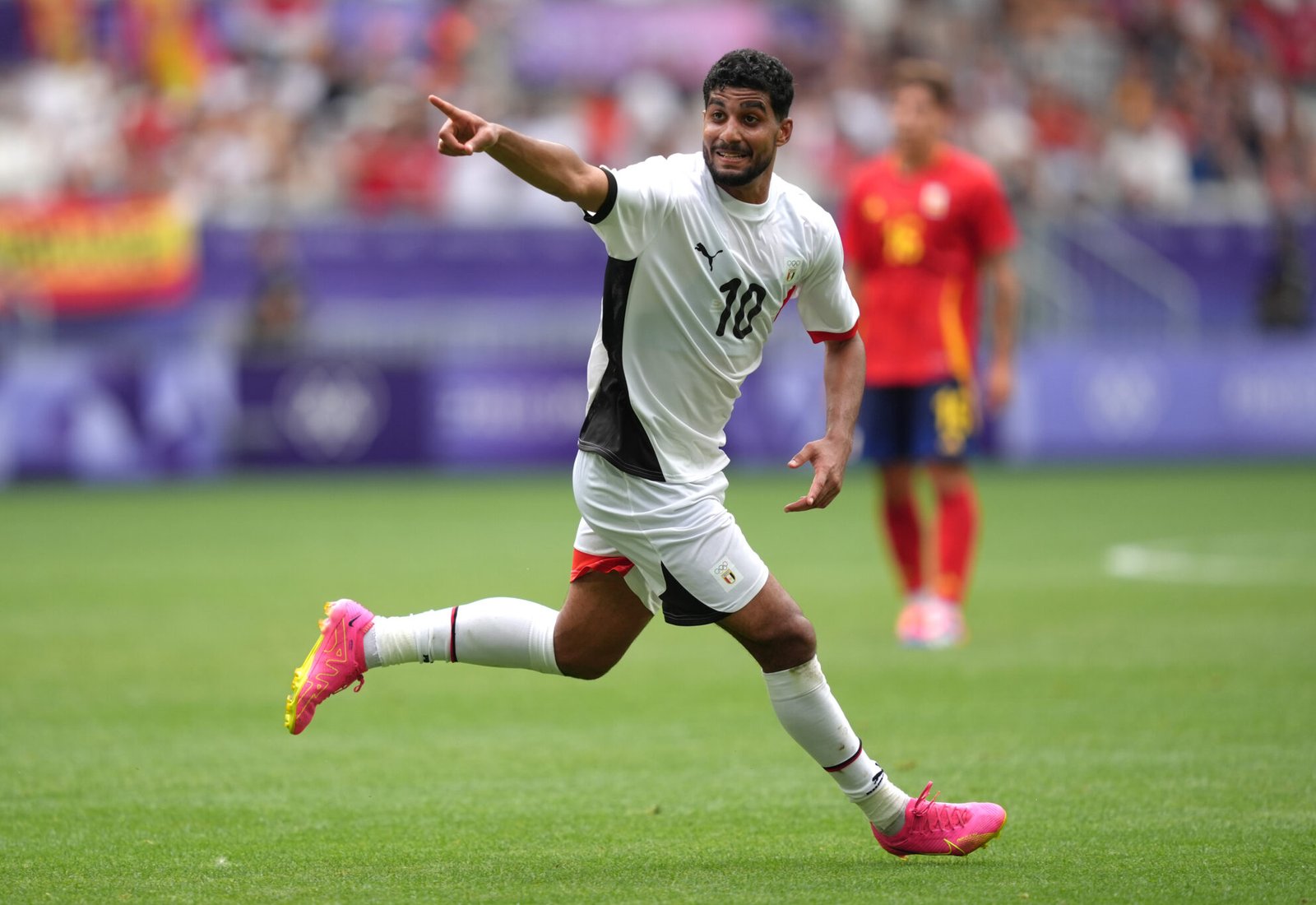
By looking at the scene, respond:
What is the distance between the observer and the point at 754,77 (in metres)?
5.17

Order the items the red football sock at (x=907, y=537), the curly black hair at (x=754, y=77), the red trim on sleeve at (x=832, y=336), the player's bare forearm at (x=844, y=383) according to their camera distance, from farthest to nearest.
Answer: the red football sock at (x=907, y=537), the red trim on sleeve at (x=832, y=336), the player's bare forearm at (x=844, y=383), the curly black hair at (x=754, y=77)

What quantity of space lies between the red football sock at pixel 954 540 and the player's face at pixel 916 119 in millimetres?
1816

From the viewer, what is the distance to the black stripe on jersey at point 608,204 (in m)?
4.90

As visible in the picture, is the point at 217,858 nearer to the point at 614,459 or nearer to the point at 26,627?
the point at 614,459

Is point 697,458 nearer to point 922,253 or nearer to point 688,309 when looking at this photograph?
point 688,309

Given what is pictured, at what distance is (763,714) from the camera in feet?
25.9

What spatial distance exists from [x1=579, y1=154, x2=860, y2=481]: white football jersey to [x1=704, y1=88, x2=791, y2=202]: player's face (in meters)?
0.09

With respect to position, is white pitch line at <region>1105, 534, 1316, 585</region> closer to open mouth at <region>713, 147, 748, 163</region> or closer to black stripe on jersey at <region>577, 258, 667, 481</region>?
black stripe on jersey at <region>577, 258, 667, 481</region>

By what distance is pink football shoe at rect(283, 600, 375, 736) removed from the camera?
5.60 meters

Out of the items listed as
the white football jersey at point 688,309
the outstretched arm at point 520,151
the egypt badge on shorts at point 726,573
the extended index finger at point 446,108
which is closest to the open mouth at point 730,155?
the white football jersey at point 688,309

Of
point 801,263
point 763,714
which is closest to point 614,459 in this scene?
point 801,263

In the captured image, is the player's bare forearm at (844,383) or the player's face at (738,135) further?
the player's bare forearm at (844,383)

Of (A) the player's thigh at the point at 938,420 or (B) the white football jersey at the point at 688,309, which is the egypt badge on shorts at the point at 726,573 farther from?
(A) the player's thigh at the point at 938,420

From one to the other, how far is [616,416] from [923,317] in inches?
184
